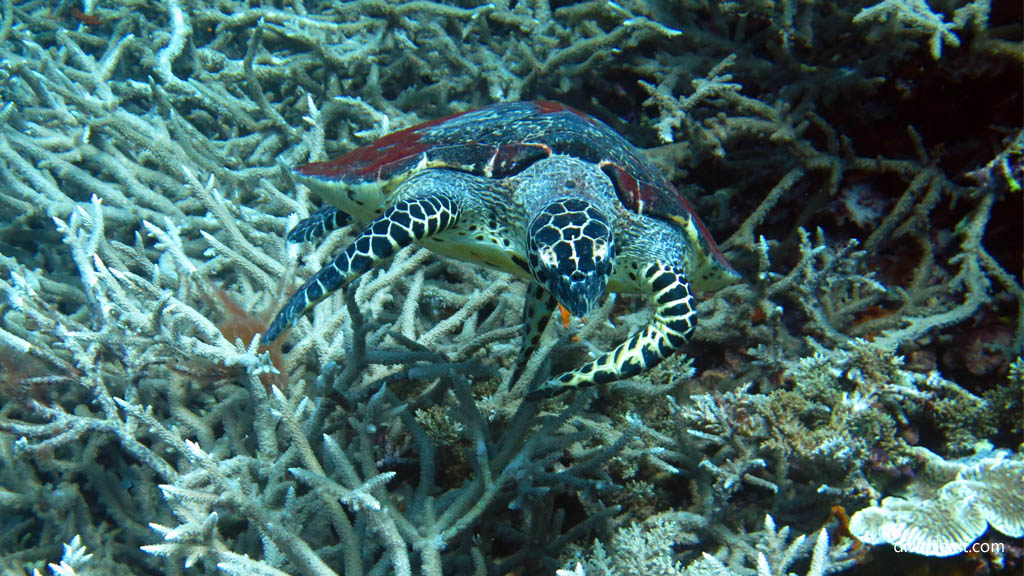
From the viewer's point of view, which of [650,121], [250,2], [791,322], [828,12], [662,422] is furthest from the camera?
[250,2]

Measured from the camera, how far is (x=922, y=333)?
2547mm

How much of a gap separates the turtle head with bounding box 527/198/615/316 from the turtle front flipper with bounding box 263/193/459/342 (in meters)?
0.37

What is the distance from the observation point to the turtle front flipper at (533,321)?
2.32 metres

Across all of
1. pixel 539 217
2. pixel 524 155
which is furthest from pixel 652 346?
pixel 524 155

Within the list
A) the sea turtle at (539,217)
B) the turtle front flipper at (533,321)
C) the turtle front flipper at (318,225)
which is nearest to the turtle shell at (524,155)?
the sea turtle at (539,217)

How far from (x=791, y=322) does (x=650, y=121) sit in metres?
1.48

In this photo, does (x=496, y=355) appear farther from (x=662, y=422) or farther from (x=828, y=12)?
(x=828, y=12)

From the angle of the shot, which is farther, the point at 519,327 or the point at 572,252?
the point at 519,327

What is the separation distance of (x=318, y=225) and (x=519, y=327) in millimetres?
1123

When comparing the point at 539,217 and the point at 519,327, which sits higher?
the point at 539,217

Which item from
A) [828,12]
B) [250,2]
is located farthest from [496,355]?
[250,2]

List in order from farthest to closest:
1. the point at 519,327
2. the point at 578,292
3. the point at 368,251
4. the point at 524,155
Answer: the point at 519,327, the point at 524,155, the point at 368,251, the point at 578,292

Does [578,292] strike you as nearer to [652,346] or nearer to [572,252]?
Result: [572,252]

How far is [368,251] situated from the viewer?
1.82 m
